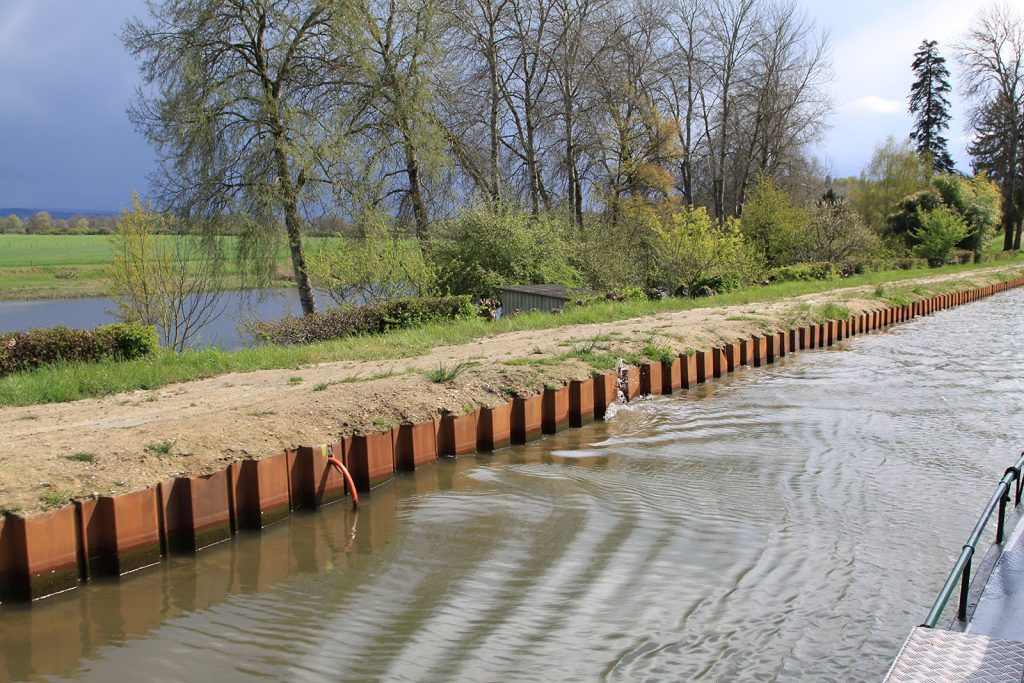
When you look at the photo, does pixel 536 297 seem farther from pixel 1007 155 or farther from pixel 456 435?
pixel 1007 155

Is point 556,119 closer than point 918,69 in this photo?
Yes

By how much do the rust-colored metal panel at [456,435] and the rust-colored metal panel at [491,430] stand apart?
0.34 feet

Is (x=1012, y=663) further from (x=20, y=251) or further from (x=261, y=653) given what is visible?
(x=20, y=251)

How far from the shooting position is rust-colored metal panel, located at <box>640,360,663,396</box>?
416 inches

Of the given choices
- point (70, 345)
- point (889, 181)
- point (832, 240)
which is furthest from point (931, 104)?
point (70, 345)

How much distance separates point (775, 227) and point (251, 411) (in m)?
27.9

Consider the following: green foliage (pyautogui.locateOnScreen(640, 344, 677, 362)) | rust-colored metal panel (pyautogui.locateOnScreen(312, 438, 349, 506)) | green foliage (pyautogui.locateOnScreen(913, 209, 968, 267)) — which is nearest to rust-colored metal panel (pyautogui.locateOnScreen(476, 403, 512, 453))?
rust-colored metal panel (pyautogui.locateOnScreen(312, 438, 349, 506))

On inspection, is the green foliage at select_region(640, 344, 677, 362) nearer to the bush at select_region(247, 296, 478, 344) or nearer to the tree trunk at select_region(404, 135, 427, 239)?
the bush at select_region(247, 296, 478, 344)

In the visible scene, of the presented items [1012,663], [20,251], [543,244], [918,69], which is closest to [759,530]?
[1012,663]

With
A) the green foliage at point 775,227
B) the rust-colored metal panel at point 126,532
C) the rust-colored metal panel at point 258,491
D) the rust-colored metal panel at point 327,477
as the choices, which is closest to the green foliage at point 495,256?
the green foliage at point 775,227

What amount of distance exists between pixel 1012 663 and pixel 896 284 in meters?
23.6

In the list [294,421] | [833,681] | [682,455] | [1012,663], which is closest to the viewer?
[1012,663]

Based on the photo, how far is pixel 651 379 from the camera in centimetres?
1070

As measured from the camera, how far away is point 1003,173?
188ft
